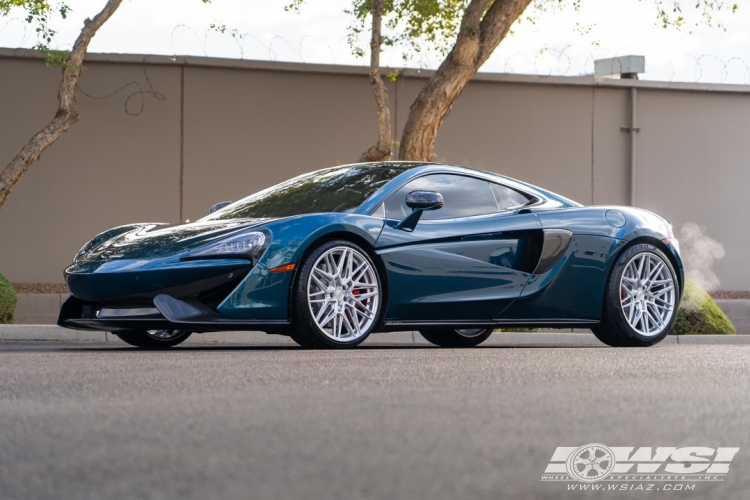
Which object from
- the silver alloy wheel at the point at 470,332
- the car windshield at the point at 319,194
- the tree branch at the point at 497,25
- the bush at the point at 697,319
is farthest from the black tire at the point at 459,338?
the tree branch at the point at 497,25

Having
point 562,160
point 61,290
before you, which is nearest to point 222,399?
point 61,290

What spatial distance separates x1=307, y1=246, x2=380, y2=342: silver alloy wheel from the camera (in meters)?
6.95

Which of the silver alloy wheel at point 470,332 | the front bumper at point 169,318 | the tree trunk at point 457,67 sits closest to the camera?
the front bumper at point 169,318

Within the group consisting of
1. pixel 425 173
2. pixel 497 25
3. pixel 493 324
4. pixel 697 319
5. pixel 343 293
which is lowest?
pixel 697 319

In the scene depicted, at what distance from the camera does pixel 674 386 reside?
4.75 metres

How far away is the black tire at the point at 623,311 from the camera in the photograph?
326 inches

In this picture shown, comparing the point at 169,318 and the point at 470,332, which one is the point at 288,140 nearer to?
the point at 470,332

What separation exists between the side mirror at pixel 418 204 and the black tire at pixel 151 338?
6.30 ft

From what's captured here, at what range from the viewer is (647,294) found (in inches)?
336

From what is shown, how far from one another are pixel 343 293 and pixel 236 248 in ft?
2.38

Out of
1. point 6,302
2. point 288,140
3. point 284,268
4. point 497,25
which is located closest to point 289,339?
point 6,302

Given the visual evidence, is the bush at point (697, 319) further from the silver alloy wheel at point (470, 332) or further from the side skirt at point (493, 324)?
the side skirt at point (493, 324)

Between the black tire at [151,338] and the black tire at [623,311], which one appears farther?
the black tire at [623,311]

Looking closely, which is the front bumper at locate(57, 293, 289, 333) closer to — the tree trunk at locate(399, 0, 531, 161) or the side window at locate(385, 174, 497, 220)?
the side window at locate(385, 174, 497, 220)
